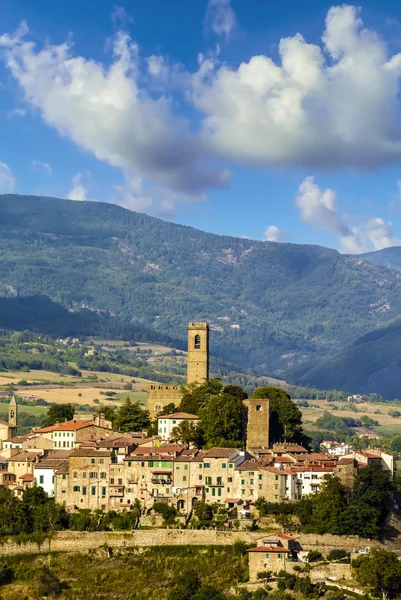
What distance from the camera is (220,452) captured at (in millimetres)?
80188

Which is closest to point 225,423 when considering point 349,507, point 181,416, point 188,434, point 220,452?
point 188,434

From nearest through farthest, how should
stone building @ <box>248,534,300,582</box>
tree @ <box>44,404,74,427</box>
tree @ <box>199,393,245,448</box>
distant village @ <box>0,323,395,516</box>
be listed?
stone building @ <box>248,534,300,582</box> < distant village @ <box>0,323,395,516</box> < tree @ <box>199,393,245,448</box> < tree @ <box>44,404,74,427</box>

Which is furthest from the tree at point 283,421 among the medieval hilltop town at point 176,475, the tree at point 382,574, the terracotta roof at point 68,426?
the tree at point 382,574

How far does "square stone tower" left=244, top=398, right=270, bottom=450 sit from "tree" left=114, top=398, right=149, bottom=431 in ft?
38.9

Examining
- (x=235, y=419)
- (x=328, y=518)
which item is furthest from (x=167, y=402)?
(x=328, y=518)

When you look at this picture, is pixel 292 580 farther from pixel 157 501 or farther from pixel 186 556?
pixel 157 501

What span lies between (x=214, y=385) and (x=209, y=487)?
23442mm

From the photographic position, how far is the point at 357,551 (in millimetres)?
73688

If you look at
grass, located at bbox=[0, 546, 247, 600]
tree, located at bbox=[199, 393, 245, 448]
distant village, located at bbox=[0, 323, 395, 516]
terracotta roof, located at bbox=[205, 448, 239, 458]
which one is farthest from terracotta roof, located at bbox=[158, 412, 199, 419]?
grass, located at bbox=[0, 546, 247, 600]

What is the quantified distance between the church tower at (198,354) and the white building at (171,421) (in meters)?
14.2

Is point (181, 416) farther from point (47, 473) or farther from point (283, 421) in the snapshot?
point (47, 473)

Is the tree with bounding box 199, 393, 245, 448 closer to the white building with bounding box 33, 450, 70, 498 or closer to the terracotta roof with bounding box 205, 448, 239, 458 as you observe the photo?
the terracotta roof with bounding box 205, 448, 239, 458

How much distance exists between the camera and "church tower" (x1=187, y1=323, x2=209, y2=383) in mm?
108438

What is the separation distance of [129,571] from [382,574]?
15.7 m
